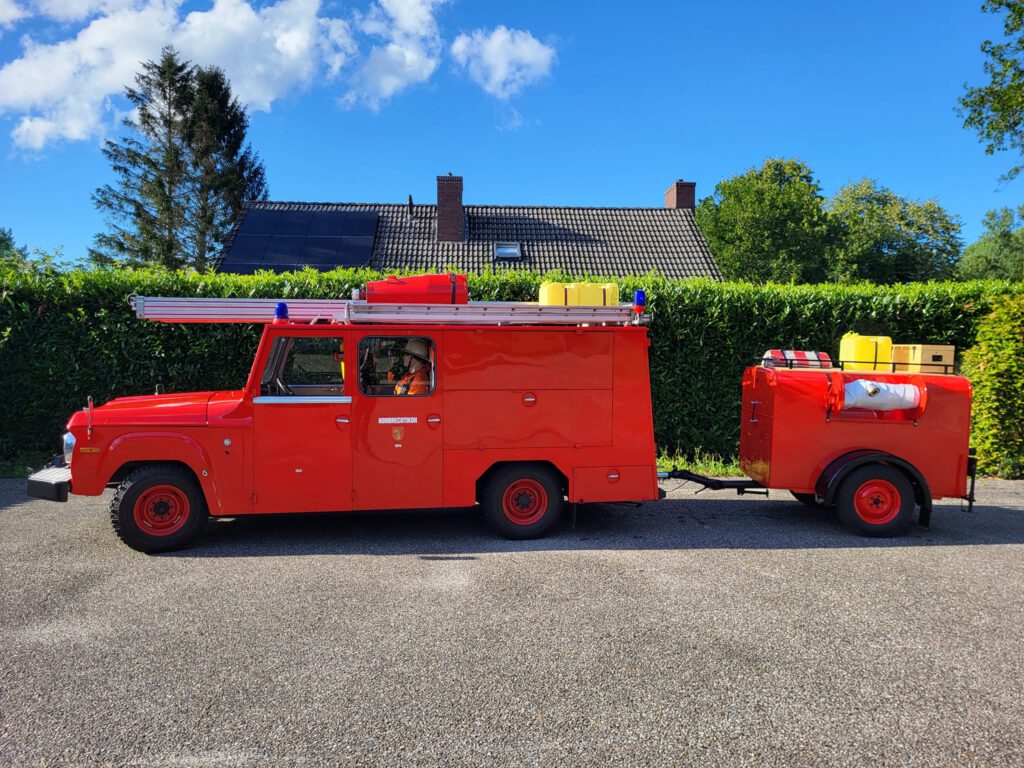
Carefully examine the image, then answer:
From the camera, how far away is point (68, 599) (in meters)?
4.46

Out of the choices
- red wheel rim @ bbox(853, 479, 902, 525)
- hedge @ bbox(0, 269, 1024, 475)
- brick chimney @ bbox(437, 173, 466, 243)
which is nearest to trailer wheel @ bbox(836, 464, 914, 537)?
red wheel rim @ bbox(853, 479, 902, 525)

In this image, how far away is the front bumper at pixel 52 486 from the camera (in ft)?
17.9

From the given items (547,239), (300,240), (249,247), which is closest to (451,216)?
(547,239)

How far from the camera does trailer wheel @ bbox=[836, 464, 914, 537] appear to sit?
6.27 m

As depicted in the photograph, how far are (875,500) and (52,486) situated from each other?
24.4 ft

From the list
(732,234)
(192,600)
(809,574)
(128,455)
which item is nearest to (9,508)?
(128,455)

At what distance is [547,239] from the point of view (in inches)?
778

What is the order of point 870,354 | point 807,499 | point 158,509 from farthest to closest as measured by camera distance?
point 807,499
point 870,354
point 158,509

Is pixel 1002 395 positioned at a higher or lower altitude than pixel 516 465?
higher

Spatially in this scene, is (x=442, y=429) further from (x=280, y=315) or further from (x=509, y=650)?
(x=509, y=650)

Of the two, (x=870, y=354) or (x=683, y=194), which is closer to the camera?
(x=870, y=354)

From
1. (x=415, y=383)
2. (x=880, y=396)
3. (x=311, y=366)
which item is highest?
(x=311, y=366)

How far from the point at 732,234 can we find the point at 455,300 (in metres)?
34.4

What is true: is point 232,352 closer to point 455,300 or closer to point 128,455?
point 128,455
